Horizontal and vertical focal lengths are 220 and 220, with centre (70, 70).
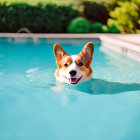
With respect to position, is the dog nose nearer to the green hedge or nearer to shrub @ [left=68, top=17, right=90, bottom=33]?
shrub @ [left=68, top=17, right=90, bottom=33]

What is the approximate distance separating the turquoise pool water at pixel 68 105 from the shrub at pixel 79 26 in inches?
298

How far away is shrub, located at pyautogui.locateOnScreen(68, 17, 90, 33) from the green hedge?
0.82 meters

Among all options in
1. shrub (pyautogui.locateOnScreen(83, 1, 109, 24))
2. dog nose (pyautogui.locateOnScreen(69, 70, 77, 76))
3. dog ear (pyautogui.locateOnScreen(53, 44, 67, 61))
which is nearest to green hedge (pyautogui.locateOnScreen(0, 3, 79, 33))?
shrub (pyautogui.locateOnScreen(83, 1, 109, 24))

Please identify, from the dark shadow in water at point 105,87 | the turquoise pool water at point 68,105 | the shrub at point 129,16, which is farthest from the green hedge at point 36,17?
the dark shadow in water at point 105,87

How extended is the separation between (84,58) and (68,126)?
1546mm

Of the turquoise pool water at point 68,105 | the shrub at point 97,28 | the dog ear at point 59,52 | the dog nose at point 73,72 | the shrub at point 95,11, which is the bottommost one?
the turquoise pool water at point 68,105

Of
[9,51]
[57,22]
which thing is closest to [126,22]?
[57,22]

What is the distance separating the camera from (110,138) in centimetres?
262

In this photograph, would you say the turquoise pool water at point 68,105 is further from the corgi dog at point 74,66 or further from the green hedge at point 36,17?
the green hedge at point 36,17

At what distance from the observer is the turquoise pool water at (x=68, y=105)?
2768mm

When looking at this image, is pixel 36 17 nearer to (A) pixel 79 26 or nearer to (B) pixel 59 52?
(A) pixel 79 26

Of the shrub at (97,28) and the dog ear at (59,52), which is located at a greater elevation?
the dog ear at (59,52)

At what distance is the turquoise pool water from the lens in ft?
9.08

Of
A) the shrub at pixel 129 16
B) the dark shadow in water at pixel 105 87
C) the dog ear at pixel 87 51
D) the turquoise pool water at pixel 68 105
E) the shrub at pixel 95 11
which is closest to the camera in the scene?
the turquoise pool water at pixel 68 105
